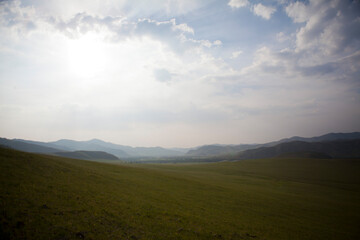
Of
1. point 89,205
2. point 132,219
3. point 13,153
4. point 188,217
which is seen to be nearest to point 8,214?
point 89,205

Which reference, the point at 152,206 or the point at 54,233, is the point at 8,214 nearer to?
the point at 54,233

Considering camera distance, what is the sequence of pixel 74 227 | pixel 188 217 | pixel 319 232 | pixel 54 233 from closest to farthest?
1. pixel 54 233
2. pixel 74 227
3. pixel 188 217
4. pixel 319 232

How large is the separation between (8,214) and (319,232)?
3492cm

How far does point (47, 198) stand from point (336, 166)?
449ft

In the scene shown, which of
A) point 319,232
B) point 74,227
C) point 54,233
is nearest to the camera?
point 54,233

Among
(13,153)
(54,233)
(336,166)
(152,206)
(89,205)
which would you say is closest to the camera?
(54,233)

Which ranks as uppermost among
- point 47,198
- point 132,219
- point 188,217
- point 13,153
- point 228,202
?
point 13,153

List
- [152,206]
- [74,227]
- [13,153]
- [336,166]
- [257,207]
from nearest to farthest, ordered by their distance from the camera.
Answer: [74,227] → [152,206] → [13,153] → [257,207] → [336,166]

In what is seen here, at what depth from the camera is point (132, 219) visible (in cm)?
1694

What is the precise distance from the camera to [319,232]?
23.4m

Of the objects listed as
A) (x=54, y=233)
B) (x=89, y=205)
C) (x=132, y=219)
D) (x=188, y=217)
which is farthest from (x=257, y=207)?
(x=54, y=233)

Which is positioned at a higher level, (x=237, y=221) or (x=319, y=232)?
(x=237, y=221)

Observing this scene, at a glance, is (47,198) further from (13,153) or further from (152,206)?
(13,153)

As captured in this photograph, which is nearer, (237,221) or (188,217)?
(188,217)
